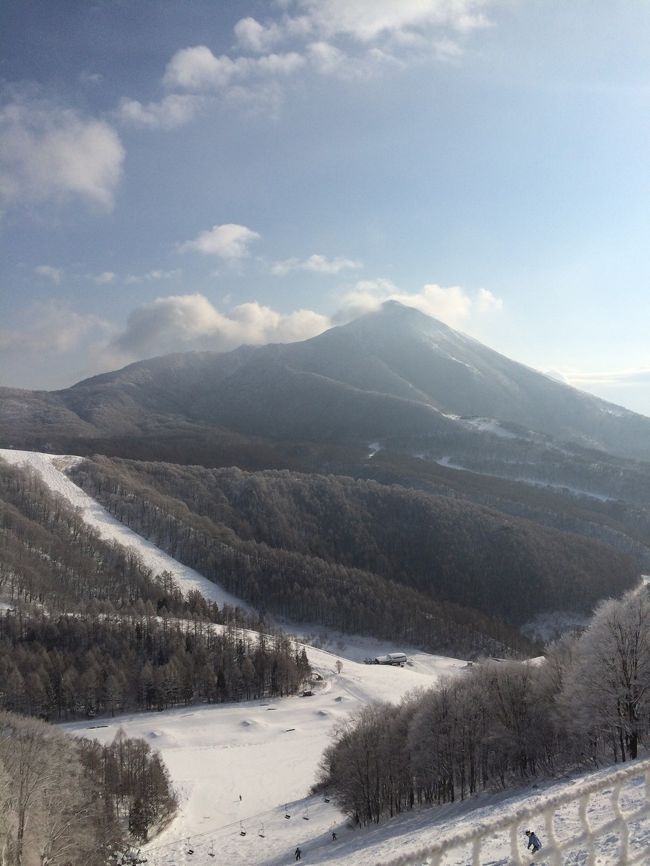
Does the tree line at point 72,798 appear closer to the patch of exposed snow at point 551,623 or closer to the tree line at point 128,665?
the tree line at point 128,665

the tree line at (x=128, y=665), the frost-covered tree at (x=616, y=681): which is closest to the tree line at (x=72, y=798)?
the frost-covered tree at (x=616, y=681)

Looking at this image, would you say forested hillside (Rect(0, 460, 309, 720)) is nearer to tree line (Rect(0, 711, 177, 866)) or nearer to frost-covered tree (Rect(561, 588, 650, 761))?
tree line (Rect(0, 711, 177, 866))

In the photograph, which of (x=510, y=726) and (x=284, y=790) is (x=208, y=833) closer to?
(x=284, y=790)

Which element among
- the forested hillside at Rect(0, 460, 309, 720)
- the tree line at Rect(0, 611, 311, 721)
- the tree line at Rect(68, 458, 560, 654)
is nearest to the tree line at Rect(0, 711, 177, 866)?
the tree line at Rect(0, 611, 311, 721)

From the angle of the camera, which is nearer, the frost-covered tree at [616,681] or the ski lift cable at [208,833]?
the frost-covered tree at [616,681]

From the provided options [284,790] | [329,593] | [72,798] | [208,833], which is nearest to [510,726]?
[208,833]
